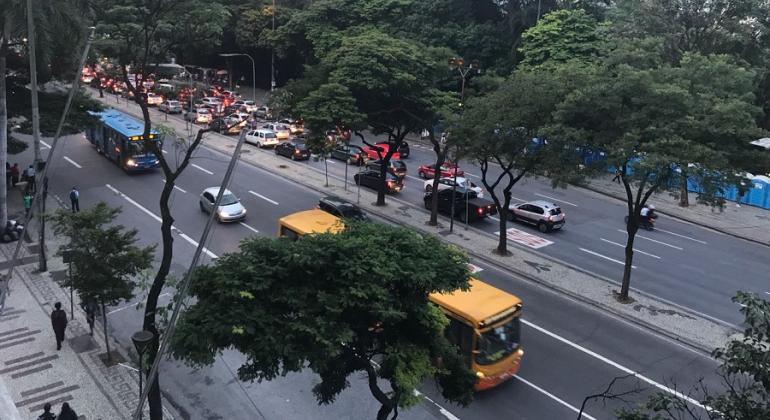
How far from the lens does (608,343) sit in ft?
59.8

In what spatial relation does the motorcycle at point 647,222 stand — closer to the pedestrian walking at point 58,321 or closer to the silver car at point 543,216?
the silver car at point 543,216

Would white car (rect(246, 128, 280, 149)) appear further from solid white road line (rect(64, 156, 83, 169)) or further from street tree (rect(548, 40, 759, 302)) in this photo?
street tree (rect(548, 40, 759, 302))

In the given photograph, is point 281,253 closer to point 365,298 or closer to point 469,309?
point 365,298

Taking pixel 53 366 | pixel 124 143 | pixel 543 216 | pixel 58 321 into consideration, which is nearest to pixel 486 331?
pixel 53 366

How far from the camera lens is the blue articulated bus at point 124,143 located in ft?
116

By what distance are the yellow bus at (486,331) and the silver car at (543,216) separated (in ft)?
47.1

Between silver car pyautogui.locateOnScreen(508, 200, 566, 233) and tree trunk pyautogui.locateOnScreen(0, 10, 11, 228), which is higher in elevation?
tree trunk pyautogui.locateOnScreen(0, 10, 11, 228)

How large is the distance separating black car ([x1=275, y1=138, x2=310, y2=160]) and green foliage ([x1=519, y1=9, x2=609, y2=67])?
1841 cm

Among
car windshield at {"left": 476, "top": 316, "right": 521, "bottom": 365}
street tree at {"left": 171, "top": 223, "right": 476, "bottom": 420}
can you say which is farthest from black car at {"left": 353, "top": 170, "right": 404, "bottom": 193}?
street tree at {"left": 171, "top": 223, "right": 476, "bottom": 420}

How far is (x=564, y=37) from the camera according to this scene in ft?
153

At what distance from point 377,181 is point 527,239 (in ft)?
34.9

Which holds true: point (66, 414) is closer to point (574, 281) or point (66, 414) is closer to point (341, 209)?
point (341, 209)

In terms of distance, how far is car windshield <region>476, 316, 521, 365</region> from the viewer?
14500mm

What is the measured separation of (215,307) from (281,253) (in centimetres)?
140
